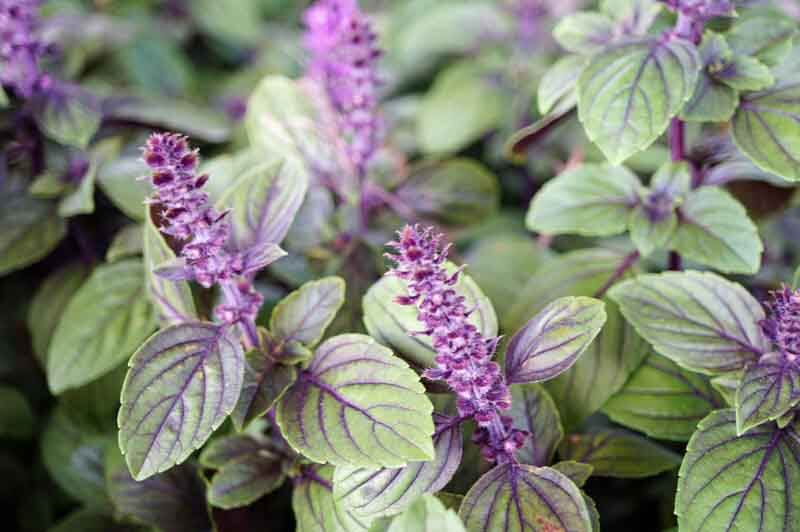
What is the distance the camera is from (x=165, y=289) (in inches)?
38.7

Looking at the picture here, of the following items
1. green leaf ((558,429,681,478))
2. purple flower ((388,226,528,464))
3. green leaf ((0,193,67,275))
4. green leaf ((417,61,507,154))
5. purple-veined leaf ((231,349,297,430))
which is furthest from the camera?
green leaf ((417,61,507,154))

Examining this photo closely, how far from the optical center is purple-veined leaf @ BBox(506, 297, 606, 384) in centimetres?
81

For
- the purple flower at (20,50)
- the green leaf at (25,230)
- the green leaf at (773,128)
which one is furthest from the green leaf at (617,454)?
the purple flower at (20,50)

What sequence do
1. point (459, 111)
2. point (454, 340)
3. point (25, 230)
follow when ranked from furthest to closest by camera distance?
point (459, 111) < point (25, 230) < point (454, 340)

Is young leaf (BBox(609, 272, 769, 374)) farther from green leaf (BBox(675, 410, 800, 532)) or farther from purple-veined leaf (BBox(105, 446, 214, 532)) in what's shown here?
purple-veined leaf (BBox(105, 446, 214, 532))

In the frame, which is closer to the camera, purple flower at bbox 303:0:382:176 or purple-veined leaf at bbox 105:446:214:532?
purple-veined leaf at bbox 105:446:214:532

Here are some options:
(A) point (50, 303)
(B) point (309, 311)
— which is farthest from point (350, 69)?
(A) point (50, 303)

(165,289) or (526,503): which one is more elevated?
(165,289)

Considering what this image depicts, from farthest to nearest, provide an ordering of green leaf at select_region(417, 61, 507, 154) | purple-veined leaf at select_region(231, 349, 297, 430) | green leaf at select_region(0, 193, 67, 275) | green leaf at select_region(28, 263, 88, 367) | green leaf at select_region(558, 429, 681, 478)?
green leaf at select_region(417, 61, 507, 154) < green leaf at select_region(28, 263, 88, 367) < green leaf at select_region(0, 193, 67, 275) < green leaf at select_region(558, 429, 681, 478) < purple-veined leaf at select_region(231, 349, 297, 430)

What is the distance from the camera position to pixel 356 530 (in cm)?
87

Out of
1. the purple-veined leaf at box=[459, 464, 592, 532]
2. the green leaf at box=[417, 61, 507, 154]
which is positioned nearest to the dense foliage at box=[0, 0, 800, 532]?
the purple-veined leaf at box=[459, 464, 592, 532]

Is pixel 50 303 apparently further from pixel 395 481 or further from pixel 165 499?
pixel 395 481

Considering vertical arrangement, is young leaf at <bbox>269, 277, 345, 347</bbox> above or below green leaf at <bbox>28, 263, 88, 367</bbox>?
above

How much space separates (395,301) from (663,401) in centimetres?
45
